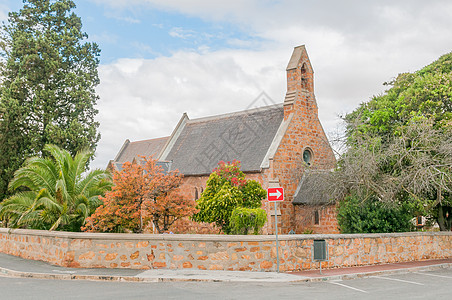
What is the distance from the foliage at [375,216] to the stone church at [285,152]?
375 cm

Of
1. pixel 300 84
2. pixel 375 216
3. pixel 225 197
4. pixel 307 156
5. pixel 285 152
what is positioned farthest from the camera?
pixel 307 156

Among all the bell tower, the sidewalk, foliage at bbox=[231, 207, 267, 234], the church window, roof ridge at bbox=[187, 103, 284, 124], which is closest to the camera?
the sidewalk

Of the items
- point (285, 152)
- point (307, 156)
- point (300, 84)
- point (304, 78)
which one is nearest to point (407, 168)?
point (285, 152)

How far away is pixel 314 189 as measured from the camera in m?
26.0

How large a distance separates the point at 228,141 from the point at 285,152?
5710 mm

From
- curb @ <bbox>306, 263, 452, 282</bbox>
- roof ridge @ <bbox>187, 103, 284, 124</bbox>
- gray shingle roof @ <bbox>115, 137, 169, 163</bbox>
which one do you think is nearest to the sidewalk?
curb @ <bbox>306, 263, 452, 282</bbox>

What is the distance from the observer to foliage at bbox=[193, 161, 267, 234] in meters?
21.7

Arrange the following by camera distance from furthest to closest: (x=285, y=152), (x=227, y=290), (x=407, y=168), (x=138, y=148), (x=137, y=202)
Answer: (x=138, y=148) → (x=285, y=152) → (x=407, y=168) → (x=137, y=202) → (x=227, y=290)

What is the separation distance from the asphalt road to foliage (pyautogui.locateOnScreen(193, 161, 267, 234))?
851 centimetres

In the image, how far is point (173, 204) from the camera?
17656 mm

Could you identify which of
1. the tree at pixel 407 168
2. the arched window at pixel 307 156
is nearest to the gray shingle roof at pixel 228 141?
the arched window at pixel 307 156

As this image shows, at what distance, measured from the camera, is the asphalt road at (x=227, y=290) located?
1099 centimetres

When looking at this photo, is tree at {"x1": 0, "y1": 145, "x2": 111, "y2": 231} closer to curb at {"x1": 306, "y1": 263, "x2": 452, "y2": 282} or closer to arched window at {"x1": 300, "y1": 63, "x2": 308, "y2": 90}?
curb at {"x1": 306, "y1": 263, "x2": 452, "y2": 282}

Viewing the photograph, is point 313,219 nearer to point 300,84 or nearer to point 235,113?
point 300,84
